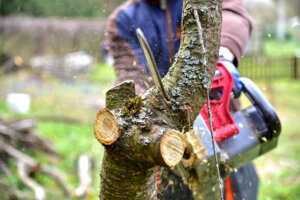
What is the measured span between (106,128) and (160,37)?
94cm

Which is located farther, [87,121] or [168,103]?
[87,121]

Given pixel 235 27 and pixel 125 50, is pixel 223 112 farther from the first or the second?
pixel 125 50

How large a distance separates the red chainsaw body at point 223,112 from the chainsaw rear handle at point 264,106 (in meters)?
0.16

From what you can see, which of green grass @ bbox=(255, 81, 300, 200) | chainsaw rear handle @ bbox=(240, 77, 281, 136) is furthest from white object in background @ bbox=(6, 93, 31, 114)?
chainsaw rear handle @ bbox=(240, 77, 281, 136)

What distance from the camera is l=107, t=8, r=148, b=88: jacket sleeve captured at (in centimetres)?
146

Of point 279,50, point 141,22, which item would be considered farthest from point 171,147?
point 279,50

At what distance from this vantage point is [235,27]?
1.47 metres

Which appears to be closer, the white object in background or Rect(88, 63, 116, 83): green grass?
the white object in background

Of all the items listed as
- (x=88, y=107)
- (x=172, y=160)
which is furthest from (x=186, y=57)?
(x=88, y=107)

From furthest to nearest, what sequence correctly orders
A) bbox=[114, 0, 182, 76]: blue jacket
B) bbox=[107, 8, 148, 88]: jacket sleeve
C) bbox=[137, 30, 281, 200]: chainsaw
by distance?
1. bbox=[114, 0, 182, 76]: blue jacket
2. bbox=[107, 8, 148, 88]: jacket sleeve
3. bbox=[137, 30, 281, 200]: chainsaw

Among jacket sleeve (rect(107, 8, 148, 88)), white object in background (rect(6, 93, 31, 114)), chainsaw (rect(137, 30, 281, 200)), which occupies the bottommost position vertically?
white object in background (rect(6, 93, 31, 114))

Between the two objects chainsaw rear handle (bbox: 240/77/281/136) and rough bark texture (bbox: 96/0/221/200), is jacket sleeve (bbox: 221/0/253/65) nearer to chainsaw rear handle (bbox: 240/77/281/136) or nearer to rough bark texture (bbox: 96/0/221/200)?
chainsaw rear handle (bbox: 240/77/281/136)

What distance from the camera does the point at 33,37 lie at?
11.3 metres

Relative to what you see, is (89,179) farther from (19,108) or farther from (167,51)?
(19,108)
